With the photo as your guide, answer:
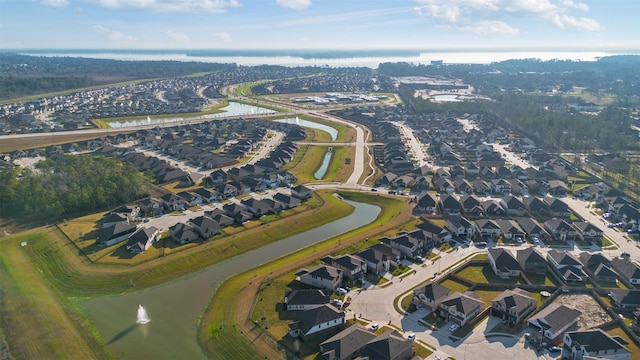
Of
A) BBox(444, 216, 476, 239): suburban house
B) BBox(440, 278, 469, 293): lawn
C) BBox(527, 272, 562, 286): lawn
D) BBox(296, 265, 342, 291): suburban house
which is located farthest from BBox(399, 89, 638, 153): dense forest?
BBox(296, 265, 342, 291): suburban house

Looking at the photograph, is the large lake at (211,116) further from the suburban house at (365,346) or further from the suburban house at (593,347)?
the suburban house at (593,347)

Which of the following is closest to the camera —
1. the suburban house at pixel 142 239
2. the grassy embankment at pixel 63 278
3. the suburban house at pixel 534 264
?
the grassy embankment at pixel 63 278

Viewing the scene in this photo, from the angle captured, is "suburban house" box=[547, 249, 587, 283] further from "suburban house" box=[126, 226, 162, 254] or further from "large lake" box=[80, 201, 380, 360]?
"suburban house" box=[126, 226, 162, 254]

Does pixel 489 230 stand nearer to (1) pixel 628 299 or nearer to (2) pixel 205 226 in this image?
(1) pixel 628 299

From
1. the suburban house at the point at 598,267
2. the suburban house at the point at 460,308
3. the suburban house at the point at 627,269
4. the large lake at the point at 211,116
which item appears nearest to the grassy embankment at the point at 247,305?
the suburban house at the point at 460,308

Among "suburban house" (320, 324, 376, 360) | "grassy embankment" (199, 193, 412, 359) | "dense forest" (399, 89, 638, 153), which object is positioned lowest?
"grassy embankment" (199, 193, 412, 359)

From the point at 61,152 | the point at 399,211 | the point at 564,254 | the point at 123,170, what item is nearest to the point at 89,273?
the point at 123,170
